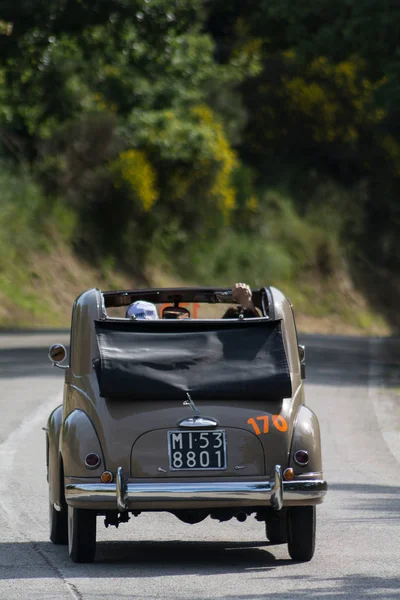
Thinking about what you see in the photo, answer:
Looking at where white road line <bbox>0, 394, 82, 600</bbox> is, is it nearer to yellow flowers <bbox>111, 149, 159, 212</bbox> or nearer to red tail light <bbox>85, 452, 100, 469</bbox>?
red tail light <bbox>85, 452, 100, 469</bbox>

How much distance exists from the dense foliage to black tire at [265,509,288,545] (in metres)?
19.5

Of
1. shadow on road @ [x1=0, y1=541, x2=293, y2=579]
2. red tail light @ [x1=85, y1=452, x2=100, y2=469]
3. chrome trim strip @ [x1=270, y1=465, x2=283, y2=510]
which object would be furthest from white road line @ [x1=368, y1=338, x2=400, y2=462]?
red tail light @ [x1=85, y1=452, x2=100, y2=469]

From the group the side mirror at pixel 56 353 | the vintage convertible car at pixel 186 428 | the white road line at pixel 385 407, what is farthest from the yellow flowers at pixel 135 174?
the vintage convertible car at pixel 186 428

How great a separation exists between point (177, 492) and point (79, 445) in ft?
2.11

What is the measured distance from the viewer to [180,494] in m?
7.77

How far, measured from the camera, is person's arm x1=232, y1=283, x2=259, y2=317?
9.20m

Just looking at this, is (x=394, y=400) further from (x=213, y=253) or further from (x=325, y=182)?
(x=325, y=182)

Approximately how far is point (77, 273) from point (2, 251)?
142 inches

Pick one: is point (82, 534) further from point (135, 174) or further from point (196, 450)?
point (135, 174)

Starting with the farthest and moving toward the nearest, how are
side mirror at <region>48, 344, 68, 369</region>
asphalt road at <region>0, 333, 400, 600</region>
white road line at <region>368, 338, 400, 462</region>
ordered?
white road line at <region>368, 338, 400, 462</region>
side mirror at <region>48, 344, 68, 369</region>
asphalt road at <region>0, 333, 400, 600</region>

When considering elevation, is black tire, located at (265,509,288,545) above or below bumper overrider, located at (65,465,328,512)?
below

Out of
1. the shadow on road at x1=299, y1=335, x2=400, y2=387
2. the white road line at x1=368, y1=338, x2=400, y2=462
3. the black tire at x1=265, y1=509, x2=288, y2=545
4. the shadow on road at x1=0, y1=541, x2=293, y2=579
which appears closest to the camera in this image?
the shadow on road at x1=0, y1=541, x2=293, y2=579

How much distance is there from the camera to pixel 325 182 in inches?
2216

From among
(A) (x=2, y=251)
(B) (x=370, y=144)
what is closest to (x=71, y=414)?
(A) (x=2, y=251)
